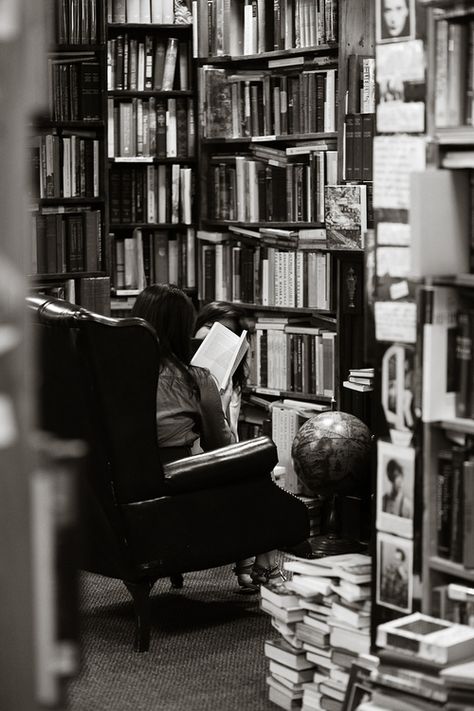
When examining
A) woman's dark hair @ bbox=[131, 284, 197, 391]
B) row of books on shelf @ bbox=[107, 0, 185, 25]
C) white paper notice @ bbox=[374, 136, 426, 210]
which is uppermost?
row of books on shelf @ bbox=[107, 0, 185, 25]

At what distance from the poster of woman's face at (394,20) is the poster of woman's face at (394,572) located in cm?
126

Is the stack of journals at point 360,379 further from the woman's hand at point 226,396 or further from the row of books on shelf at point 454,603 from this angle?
the row of books on shelf at point 454,603

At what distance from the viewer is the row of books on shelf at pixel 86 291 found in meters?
6.40

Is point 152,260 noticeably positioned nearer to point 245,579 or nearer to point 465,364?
point 245,579

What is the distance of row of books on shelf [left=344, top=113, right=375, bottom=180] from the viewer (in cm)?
561

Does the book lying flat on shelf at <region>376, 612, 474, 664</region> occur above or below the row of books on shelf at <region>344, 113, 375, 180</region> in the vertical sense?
below

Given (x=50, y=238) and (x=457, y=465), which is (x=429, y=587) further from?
(x=50, y=238)

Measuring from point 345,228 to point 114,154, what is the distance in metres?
1.78

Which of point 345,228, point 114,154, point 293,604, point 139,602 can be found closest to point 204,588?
point 139,602

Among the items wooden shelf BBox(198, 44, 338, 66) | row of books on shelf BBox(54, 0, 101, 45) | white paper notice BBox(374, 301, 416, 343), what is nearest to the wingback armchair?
white paper notice BBox(374, 301, 416, 343)

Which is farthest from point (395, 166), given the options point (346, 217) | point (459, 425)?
point (346, 217)

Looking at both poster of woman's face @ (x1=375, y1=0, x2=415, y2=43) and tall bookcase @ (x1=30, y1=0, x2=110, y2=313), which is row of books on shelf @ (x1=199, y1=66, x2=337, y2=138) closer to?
tall bookcase @ (x1=30, y1=0, x2=110, y2=313)

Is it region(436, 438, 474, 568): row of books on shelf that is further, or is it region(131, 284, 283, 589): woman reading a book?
region(131, 284, 283, 589): woman reading a book

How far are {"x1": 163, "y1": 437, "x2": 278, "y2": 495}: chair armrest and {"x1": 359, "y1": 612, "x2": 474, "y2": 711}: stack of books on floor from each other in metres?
1.20
